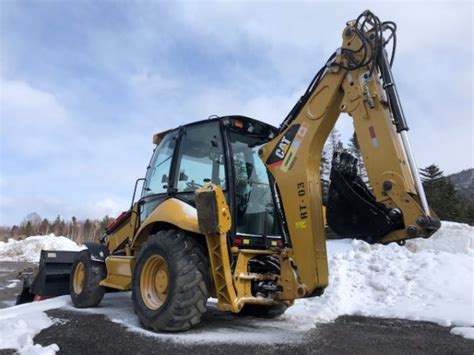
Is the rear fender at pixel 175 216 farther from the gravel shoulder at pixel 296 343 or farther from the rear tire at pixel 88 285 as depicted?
the rear tire at pixel 88 285

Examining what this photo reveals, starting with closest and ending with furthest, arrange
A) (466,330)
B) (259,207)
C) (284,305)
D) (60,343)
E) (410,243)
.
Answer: (60,343) → (466,330) → (259,207) → (284,305) → (410,243)

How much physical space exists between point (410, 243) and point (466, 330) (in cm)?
792

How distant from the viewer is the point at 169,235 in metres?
5.13

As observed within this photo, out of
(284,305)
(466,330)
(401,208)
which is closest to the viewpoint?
(401,208)

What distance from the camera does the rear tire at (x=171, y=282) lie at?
467cm

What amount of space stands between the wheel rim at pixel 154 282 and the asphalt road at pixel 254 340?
0.46 metres

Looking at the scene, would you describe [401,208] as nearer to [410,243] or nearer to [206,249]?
[206,249]

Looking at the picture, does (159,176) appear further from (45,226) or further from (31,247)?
(45,226)

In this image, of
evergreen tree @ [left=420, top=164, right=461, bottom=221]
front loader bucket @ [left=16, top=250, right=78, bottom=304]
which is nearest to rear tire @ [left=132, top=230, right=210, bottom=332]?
front loader bucket @ [left=16, top=250, right=78, bottom=304]

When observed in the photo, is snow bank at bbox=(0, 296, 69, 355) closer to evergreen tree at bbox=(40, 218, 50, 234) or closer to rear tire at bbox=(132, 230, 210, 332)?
rear tire at bbox=(132, 230, 210, 332)

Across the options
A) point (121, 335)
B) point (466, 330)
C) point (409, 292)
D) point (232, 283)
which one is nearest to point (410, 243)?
point (409, 292)

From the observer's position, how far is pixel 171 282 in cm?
476

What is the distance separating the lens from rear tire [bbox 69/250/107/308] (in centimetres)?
672

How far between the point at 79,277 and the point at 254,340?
4.03 m
